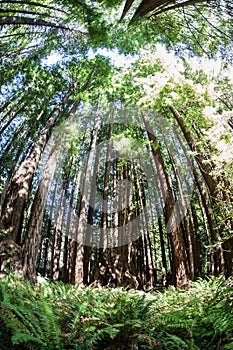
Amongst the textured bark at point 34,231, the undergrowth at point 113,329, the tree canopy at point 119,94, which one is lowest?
the undergrowth at point 113,329

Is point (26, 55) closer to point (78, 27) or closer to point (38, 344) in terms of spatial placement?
point (78, 27)

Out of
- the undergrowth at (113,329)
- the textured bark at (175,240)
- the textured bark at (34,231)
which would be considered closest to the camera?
the undergrowth at (113,329)

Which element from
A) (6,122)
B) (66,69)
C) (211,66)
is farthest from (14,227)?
(6,122)

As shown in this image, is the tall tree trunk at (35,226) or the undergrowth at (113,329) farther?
the tall tree trunk at (35,226)

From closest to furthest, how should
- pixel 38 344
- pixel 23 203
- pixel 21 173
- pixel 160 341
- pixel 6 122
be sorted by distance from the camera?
pixel 38 344
pixel 160 341
pixel 23 203
pixel 21 173
pixel 6 122

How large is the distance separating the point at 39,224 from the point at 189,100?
473cm

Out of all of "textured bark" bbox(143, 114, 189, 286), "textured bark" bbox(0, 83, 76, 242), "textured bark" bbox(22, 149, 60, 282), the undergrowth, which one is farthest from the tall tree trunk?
"textured bark" bbox(143, 114, 189, 286)

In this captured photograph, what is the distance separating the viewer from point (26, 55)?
7.36 m

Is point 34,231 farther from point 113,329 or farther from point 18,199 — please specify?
point 113,329

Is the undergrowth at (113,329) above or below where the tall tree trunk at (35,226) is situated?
below

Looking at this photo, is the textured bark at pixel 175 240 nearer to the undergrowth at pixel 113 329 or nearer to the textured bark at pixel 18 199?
the textured bark at pixel 18 199

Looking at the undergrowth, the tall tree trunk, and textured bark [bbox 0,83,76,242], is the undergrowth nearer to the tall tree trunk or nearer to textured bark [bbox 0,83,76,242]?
the tall tree trunk

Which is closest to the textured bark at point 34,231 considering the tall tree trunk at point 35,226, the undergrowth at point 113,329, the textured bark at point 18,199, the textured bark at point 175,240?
the tall tree trunk at point 35,226

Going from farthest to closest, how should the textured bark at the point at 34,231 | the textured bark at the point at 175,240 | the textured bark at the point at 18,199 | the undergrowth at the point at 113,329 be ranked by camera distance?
the textured bark at the point at 175,240
the textured bark at the point at 18,199
the textured bark at the point at 34,231
the undergrowth at the point at 113,329
